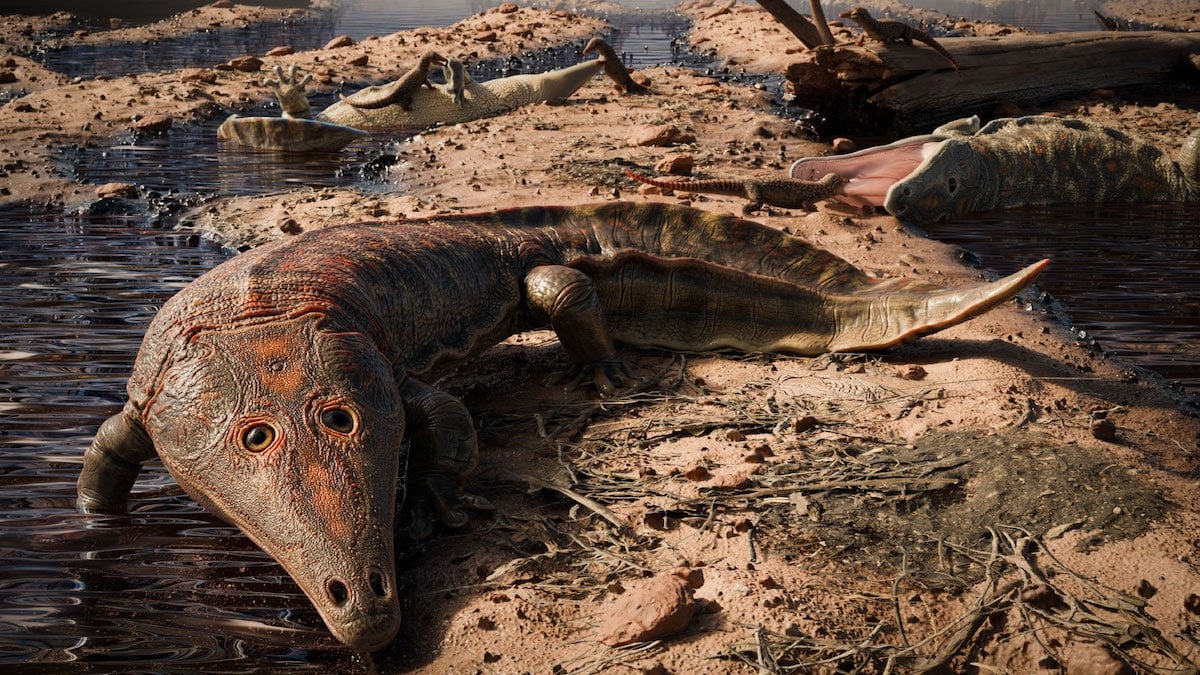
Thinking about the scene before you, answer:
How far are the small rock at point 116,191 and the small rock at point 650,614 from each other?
7.07 m

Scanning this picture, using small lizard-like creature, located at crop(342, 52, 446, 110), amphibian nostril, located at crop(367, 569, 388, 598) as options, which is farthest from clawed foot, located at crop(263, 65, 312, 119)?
amphibian nostril, located at crop(367, 569, 388, 598)

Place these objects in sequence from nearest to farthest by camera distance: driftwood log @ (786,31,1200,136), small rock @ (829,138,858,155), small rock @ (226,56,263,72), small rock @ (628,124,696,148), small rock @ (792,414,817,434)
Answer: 1. small rock @ (792,414,817,434)
2. small rock @ (829,138,858,155)
3. small rock @ (628,124,696,148)
4. driftwood log @ (786,31,1200,136)
5. small rock @ (226,56,263,72)

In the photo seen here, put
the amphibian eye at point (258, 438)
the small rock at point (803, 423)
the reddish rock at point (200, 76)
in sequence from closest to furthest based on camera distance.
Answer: the amphibian eye at point (258, 438), the small rock at point (803, 423), the reddish rock at point (200, 76)

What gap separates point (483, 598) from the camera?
3.45 meters

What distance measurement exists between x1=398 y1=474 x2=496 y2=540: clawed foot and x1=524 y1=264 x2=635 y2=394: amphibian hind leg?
1.26m

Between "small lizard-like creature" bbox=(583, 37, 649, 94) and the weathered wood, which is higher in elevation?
the weathered wood

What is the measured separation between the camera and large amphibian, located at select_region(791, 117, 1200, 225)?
838 cm

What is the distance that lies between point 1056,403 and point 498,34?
18392 mm

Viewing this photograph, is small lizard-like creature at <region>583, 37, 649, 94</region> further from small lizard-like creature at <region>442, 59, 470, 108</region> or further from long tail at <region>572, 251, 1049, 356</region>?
long tail at <region>572, 251, 1049, 356</region>

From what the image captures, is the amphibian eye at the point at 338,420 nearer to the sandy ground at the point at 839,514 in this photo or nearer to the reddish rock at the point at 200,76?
the sandy ground at the point at 839,514

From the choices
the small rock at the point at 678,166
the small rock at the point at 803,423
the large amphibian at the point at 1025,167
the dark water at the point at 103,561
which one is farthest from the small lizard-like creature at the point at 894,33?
the dark water at the point at 103,561

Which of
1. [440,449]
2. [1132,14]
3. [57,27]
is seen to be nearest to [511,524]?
[440,449]

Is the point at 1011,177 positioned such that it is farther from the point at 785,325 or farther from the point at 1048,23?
the point at 1048,23

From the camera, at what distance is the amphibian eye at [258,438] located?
3.41 m
